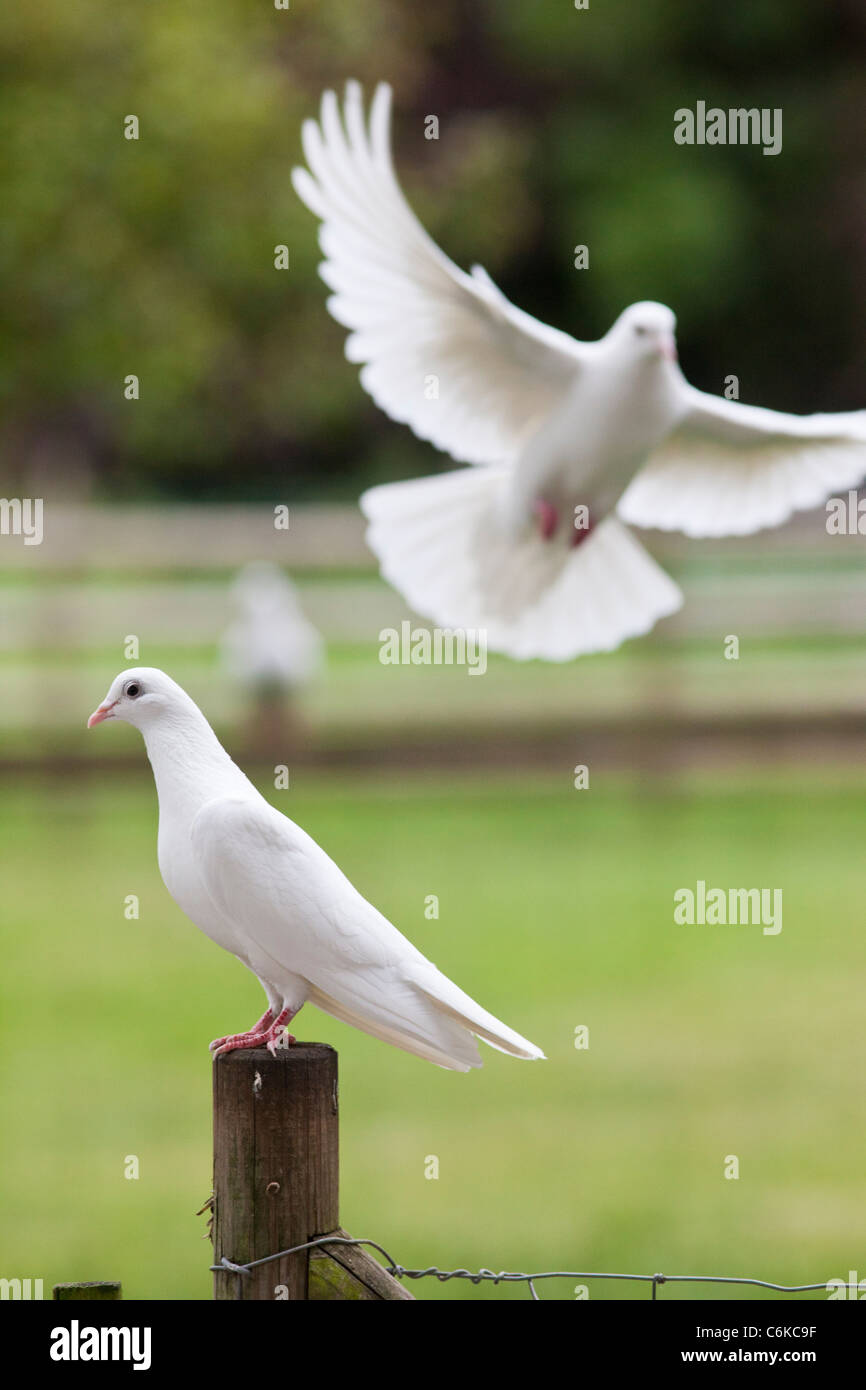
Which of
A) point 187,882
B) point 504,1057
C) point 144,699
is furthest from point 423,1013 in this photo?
point 504,1057

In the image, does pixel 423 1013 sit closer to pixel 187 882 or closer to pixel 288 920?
pixel 288 920

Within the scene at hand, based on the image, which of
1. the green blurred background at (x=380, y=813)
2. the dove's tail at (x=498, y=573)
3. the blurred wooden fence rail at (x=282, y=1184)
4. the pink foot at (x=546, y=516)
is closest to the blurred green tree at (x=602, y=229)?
the green blurred background at (x=380, y=813)

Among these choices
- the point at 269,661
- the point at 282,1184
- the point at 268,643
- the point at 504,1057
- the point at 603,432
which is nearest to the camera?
the point at 282,1184

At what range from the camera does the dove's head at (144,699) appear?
10.4 feet

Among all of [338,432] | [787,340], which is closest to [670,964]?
[338,432]

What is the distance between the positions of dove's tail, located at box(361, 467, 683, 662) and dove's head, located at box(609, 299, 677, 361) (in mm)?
975

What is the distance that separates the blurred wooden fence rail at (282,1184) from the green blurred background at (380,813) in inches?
161

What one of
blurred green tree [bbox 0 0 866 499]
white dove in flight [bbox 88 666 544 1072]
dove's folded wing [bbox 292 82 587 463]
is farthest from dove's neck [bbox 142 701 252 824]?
blurred green tree [bbox 0 0 866 499]

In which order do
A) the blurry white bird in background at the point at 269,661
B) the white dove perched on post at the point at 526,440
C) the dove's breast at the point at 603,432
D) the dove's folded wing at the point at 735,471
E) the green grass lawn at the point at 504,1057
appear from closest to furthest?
the white dove perched on post at the point at 526,440
the dove's breast at the point at 603,432
the dove's folded wing at the point at 735,471
the green grass lawn at the point at 504,1057
the blurry white bird in background at the point at 269,661

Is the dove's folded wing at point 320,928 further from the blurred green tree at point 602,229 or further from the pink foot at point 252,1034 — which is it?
the blurred green tree at point 602,229

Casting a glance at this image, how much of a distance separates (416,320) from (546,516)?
80 cm

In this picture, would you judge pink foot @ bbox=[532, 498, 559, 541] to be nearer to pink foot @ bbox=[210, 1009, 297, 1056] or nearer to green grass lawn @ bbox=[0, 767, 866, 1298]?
pink foot @ bbox=[210, 1009, 297, 1056]

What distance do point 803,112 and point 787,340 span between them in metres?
4.56

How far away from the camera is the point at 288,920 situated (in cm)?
304
